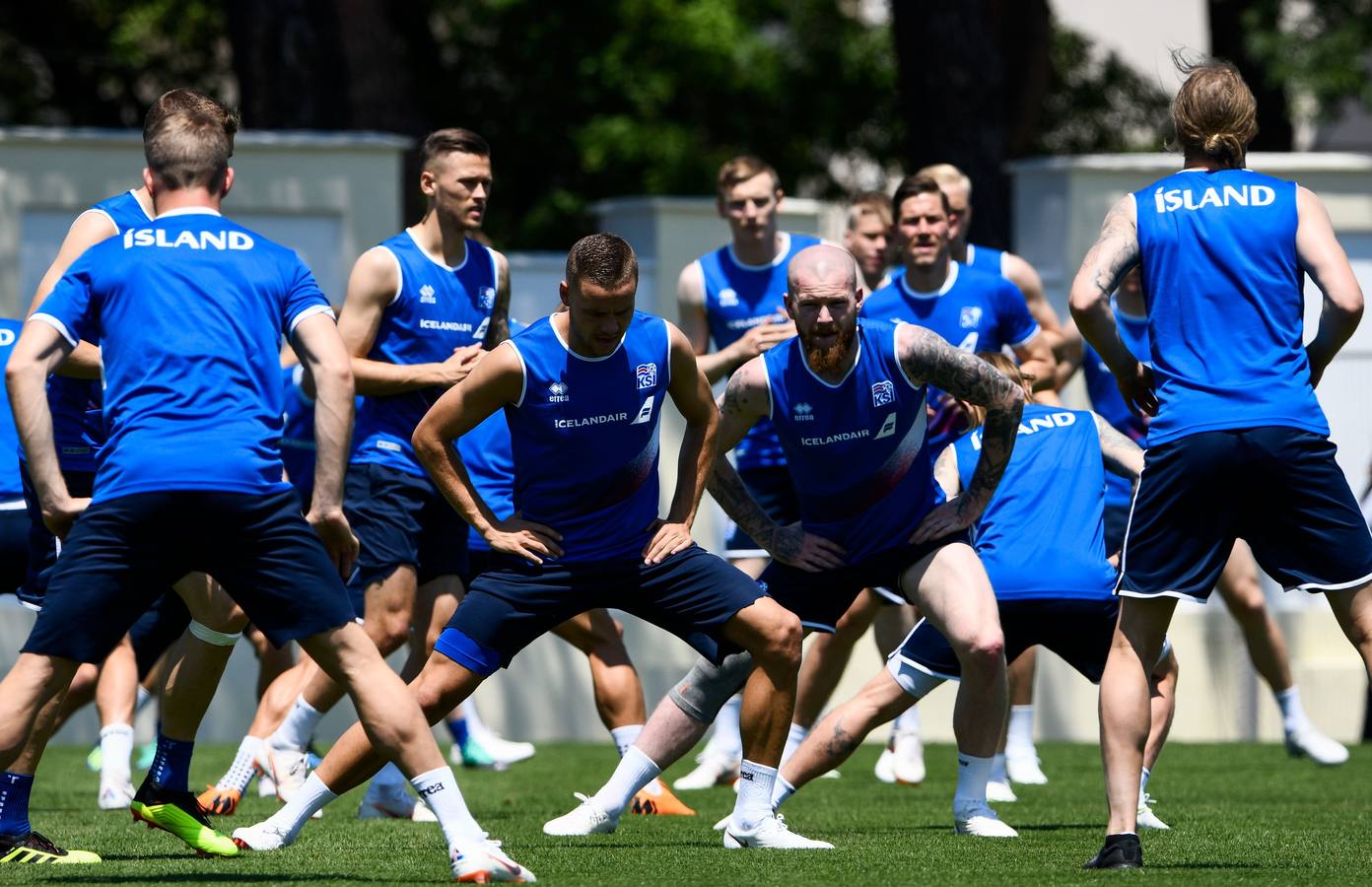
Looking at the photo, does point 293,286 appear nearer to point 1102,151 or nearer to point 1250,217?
point 1250,217

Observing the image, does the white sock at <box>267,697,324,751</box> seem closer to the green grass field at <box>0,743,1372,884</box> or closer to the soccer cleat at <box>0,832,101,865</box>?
the green grass field at <box>0,743,1372,884</box>

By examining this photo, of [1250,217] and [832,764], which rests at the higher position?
[1250,217]

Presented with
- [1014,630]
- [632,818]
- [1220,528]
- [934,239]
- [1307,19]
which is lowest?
[632,818]

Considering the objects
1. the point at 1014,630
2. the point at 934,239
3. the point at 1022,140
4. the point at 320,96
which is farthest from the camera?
the point at 1022,140

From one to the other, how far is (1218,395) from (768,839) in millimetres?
2046

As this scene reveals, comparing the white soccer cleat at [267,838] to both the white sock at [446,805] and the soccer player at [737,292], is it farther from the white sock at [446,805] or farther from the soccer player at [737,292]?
the soccer player at [737,292]

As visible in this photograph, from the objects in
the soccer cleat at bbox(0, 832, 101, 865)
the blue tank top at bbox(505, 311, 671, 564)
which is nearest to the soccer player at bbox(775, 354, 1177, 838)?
the blue tank top at bbox(505, 311, 671, 564)

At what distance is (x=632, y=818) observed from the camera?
Answer: 27.2 feet

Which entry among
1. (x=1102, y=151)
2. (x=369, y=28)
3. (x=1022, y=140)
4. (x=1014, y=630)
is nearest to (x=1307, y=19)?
(x=1022, y=140)

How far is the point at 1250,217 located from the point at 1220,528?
88 cm

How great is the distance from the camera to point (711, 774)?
989 centimetres

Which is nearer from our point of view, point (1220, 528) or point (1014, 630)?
point (1220, 528)

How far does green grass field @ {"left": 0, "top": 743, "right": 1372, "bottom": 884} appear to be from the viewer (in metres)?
6.27

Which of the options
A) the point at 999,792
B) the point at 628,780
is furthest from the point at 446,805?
the point at 999,792
